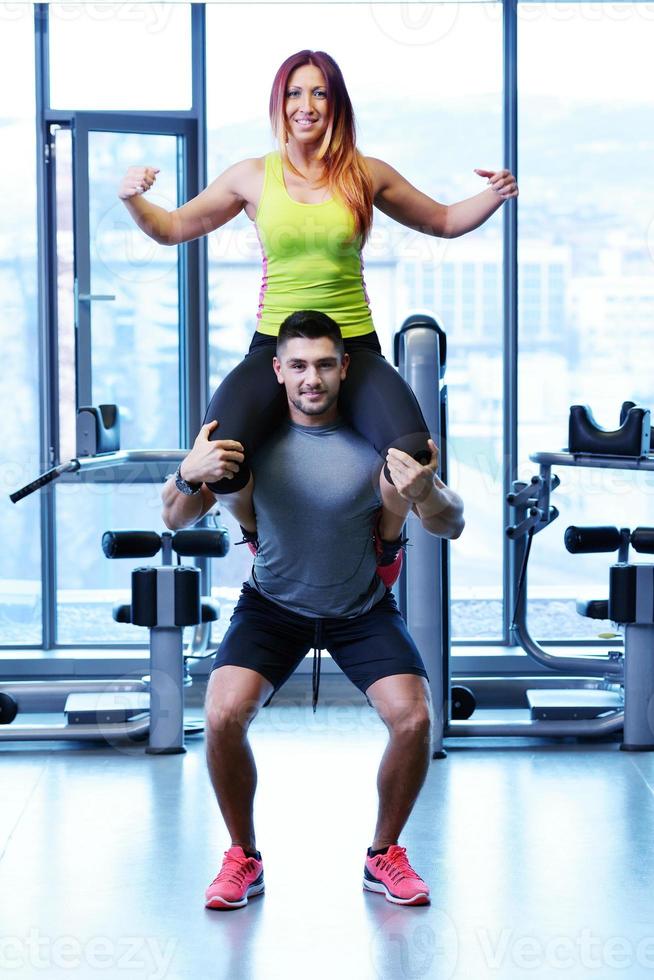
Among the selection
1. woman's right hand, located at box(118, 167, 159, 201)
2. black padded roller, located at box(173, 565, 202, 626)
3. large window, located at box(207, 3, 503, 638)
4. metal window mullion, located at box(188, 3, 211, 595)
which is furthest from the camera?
large window, located at box(207, 3, 503, 638)

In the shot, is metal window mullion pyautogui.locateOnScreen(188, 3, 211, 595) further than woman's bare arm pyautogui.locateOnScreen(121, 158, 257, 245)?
Yes

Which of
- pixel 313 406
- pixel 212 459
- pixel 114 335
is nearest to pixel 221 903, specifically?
pixel 212 459

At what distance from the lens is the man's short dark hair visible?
9.41 feet

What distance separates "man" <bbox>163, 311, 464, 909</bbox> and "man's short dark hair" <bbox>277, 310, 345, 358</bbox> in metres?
0.15

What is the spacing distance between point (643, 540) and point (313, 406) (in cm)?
199

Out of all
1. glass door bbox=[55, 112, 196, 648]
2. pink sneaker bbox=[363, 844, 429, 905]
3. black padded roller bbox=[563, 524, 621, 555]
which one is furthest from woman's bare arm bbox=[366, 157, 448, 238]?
glass door bbox=[55, 112, 196, 648]

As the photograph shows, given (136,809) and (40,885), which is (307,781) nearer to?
(136,809)

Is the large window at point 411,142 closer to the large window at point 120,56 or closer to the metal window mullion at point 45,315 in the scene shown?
the large window at point 120,56

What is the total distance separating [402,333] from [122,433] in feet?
5.66

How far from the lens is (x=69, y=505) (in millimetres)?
5746

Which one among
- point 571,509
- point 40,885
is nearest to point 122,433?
point 571,509

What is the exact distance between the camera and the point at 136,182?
2.94m

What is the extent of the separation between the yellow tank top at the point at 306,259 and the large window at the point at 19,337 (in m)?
2.93

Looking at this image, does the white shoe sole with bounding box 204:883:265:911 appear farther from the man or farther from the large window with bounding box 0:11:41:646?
the large window with bounding box 0:11:41:646
